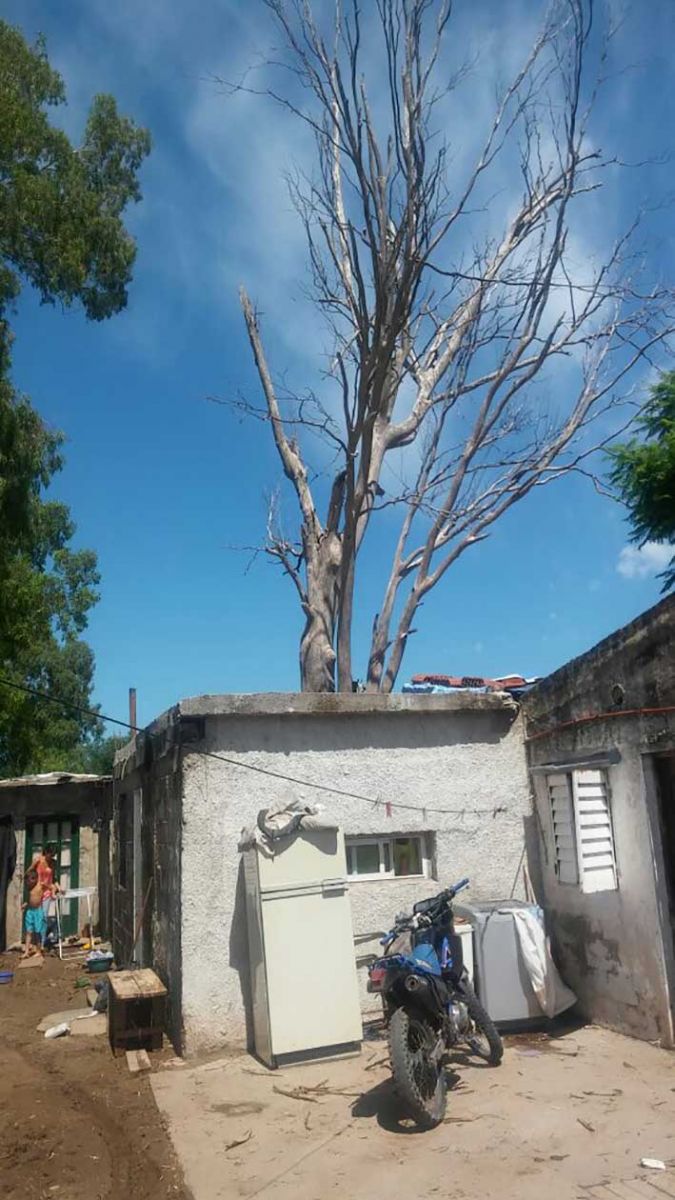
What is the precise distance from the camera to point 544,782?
8.02 meters

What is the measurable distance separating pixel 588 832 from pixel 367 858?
214cm

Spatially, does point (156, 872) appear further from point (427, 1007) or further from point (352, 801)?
point (427, 1007)

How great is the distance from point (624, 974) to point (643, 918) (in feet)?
1.86

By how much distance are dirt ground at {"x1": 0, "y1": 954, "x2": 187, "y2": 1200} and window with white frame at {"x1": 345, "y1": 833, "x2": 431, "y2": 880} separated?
7.36 feet

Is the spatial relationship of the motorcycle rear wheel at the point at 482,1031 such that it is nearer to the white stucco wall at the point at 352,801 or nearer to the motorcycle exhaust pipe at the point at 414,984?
the motorcycle exhaust pipe at the point at 414,984

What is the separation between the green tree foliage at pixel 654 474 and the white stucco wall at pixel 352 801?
5.31 metres

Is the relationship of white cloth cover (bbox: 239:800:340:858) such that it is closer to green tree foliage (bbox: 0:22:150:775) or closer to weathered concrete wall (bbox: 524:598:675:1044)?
weathered concrete wall (bbox: 524:598:675:1044)

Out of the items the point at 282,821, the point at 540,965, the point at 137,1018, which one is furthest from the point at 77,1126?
the point at 540,965

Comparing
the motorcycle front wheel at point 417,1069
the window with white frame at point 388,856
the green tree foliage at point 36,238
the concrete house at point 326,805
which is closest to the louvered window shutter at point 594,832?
the concrete house at point 326,805

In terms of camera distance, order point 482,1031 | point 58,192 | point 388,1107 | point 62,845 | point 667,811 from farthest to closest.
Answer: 1. point 62,845
2. point 58,192
3. point 667,811
4. point 482,1031
5. point 388,1107

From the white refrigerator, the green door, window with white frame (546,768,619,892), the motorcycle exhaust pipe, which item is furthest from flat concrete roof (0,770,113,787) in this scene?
the motorcycle exhaust pipe

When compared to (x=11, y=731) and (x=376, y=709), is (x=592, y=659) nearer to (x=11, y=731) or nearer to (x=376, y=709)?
(x=376, y=709)

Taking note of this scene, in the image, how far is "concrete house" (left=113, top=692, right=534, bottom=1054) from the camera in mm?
7566

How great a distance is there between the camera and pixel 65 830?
1695 centimetres
